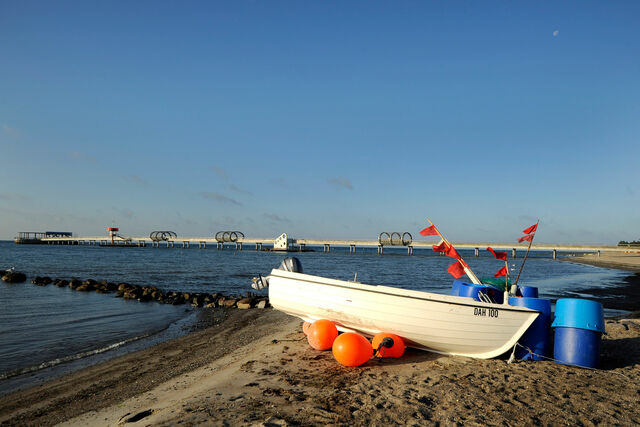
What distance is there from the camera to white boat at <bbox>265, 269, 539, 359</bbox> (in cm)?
632

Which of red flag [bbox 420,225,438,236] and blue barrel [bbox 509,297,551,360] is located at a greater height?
red flag [bbox 420,225,438,236]

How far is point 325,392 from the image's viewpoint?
16.5 ft

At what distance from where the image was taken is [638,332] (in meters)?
9.16

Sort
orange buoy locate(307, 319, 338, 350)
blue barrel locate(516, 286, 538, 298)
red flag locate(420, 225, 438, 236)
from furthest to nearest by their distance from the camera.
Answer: red flag locate(420, 225, 438, 236) → blue barrel locate(516, 286, 538, 298) → orange buoy locate(307, 319, 338, 350)

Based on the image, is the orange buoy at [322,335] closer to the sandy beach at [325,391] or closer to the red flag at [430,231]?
the sandy beach at [325,391]

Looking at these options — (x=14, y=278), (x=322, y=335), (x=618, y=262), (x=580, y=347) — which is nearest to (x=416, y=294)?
(x=322, y=335)

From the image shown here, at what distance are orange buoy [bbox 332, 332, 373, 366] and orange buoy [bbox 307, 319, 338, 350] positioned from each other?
0.98 meters

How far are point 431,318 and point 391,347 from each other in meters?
0.90

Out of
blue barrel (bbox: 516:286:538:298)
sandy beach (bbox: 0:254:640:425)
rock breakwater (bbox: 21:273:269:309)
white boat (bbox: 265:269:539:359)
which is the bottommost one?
rock breakwater (bbox: 21:273:269:309)

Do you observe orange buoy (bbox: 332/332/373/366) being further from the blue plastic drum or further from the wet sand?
the blue plastic drum

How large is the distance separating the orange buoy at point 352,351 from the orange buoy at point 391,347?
0.34 m

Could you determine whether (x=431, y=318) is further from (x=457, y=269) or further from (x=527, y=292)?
(x=527, y=292)

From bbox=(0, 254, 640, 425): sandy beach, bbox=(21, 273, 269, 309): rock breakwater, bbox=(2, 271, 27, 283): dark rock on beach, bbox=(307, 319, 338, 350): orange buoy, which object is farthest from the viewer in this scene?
bbox=(2, 271, 27, 283): dark rock on beach

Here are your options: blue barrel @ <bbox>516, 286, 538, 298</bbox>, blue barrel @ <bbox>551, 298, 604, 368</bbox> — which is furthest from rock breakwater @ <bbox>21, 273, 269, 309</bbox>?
blue barrel @ <bbox>551, 298, 604, 368</bbox>
